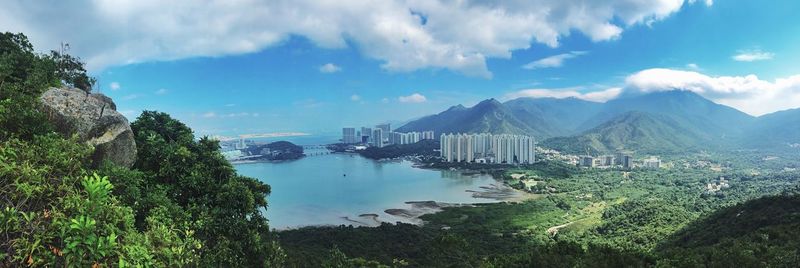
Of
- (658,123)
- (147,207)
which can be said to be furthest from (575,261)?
(658,123)

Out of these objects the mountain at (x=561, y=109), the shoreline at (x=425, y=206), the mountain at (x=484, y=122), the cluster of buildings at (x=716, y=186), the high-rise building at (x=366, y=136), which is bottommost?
the shoreline at (x=425, y=206)

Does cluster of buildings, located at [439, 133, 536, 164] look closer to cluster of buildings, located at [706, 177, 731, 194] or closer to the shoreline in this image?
the shoreline

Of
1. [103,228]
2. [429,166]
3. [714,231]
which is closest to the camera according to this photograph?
[103,228]

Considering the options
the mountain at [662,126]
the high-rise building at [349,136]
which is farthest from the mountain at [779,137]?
the high-rise building at [349,136]

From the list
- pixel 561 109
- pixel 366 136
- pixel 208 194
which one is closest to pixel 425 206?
pixel 208 194

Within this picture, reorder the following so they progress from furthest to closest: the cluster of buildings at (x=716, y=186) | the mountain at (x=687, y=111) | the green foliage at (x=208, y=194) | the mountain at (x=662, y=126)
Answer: the mountain at (x=687, y=111)
the mountain at (x=662, y=126)
the cluster of buildings at (x=716, y=186)
the green foliage at (x=208, y=194)

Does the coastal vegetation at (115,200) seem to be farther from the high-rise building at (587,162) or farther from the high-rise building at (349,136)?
the high-rise building at (349,136)

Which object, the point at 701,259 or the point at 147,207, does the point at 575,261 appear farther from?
the point at 147,207

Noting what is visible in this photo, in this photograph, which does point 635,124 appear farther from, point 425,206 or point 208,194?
point 208,194
